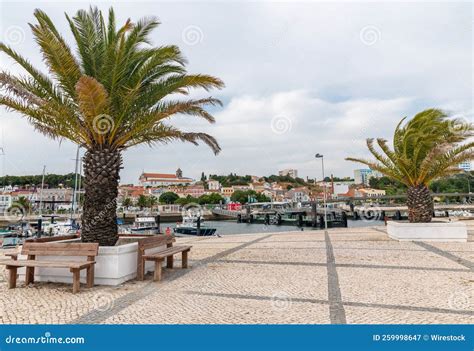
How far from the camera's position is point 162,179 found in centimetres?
15825

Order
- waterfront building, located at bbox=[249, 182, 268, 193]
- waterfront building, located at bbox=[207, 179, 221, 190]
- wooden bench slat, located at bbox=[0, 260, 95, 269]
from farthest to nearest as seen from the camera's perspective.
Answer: waterfront building, located at bbox=[207, 179, 221, 190] → waterfront building, located at bbox=[249, 182, 268, 193] → wooden bench slat, located at bbox=[0, 260, 95, 269]

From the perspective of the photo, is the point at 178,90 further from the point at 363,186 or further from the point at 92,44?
the point at 363,186

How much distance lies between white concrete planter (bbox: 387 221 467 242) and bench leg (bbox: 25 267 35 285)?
11.7 metres

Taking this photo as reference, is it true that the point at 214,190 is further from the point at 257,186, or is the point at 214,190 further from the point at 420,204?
the point at 420,204

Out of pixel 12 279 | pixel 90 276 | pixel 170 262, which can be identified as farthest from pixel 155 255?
pixel 12 279

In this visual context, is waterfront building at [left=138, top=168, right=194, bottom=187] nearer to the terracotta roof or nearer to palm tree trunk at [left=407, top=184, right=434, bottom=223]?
the terracotta roof

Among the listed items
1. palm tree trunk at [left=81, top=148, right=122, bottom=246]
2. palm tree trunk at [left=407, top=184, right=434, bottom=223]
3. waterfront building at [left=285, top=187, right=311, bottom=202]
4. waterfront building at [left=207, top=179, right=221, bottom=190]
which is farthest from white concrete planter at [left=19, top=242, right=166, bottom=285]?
waterfront building at [left=207, top=179, right=221, bottom=190]

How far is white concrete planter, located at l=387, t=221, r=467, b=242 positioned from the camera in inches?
434

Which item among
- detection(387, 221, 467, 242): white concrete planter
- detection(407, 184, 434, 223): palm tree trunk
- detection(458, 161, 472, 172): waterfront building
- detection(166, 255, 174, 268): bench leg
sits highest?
detection(458, 161, 472, 172): waterfront building

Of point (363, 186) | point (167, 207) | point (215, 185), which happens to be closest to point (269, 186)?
point (215, 185)

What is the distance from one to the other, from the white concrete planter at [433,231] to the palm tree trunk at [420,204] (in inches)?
16.5

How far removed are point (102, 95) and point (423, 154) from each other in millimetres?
11423
